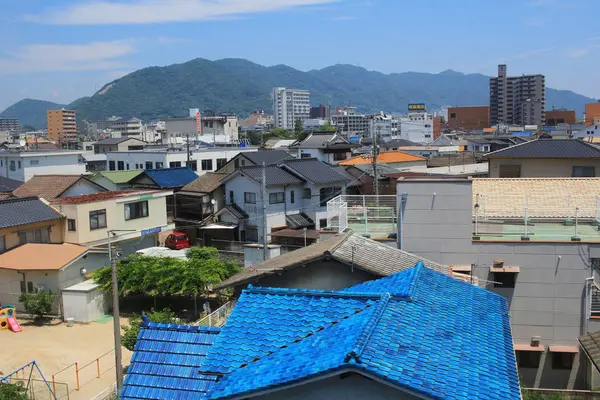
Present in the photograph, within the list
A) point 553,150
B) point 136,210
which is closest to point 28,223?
point 136,210

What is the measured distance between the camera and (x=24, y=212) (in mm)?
28344

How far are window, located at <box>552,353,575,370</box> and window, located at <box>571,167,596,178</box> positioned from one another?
47.7 ft

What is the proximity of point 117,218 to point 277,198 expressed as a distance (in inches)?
372

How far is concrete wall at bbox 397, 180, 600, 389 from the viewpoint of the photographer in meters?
12.9

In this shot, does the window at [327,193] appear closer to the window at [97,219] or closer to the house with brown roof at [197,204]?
the house with brown roof at [197,204]

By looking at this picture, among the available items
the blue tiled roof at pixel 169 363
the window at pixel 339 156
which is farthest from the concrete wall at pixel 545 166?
A: the window at pixel 339 156

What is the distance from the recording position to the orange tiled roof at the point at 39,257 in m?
24.5

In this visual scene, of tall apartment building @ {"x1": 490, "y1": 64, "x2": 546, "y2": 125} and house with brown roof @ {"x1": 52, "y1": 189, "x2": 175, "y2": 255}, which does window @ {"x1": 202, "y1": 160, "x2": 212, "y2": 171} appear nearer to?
house with brown roof @ {"x1": 52, "y1": 189, "x2": 175, "y2": 255}

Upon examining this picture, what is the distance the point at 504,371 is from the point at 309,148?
5138 cm

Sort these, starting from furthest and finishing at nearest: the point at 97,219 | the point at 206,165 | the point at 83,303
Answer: the point at 206,165, the point at 97,219, the point at 83,303

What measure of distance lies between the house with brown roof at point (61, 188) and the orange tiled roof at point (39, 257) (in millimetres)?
10325

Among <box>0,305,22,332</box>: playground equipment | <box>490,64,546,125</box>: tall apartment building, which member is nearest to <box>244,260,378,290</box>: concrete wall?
<box>0,305,22,332</box>: playground equipment

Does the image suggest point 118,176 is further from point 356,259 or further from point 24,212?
point 356,259

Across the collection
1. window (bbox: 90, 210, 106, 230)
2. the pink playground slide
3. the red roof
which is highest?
the red roof
